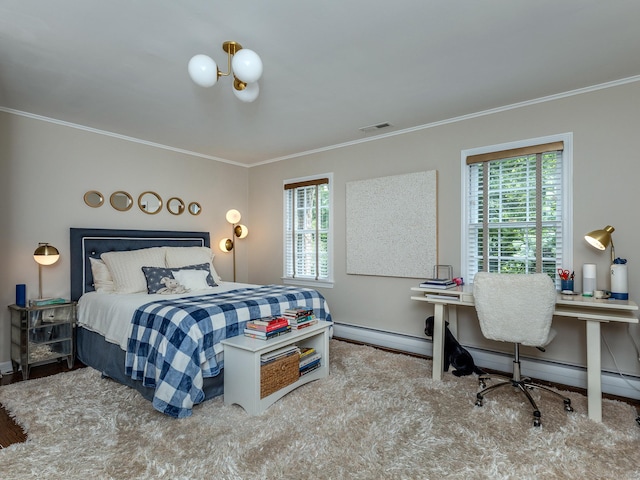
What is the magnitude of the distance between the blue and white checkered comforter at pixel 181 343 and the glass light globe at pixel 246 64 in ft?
5.34

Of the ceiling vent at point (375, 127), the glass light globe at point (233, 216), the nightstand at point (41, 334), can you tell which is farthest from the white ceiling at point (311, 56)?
the nightstand at point (41, 334)

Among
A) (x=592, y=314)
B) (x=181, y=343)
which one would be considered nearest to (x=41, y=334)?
(x=181, y=343)

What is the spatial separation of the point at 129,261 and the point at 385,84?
300 cm

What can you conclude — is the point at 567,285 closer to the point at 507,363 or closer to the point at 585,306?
the point at 585,306

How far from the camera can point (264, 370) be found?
2.52 metres

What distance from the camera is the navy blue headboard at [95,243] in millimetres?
3701

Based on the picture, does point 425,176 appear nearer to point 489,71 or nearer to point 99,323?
point 489,71

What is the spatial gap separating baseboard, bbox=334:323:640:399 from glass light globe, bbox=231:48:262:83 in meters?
3.10

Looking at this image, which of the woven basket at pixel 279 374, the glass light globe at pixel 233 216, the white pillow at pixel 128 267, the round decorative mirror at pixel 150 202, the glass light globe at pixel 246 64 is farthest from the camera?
the glass light globe at pixel 233 216

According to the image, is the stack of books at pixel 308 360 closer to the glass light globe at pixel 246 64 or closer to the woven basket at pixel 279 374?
the woven basket at pixel 279 374

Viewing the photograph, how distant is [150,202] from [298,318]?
260 centimetres

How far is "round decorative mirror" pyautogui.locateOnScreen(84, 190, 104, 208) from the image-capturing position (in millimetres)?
3857

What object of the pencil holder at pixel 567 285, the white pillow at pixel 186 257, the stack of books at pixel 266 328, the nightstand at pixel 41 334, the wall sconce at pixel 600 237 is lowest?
the nightstand at pixel 41 334


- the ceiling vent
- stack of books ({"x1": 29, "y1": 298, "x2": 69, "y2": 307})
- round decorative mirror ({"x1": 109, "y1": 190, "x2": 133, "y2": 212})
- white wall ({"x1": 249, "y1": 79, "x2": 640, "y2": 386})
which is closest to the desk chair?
white wall ({"x1": 249, "y1": 79, "x2": 640, "y2": 386})
